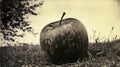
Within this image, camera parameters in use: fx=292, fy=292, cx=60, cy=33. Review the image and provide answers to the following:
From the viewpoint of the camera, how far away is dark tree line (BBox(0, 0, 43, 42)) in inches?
67.4

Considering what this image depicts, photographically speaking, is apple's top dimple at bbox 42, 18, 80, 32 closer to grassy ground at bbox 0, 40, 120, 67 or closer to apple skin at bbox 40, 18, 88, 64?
apple skin at bbox 40, 18, 88, 64

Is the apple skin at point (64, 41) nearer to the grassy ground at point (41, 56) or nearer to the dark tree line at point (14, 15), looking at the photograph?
the grassy ground at point (41, 56)

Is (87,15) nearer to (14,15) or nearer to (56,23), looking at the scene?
(56,23)

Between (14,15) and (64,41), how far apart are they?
1.16 feet

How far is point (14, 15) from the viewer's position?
5.70 ft

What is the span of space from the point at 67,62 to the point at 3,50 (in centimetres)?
38

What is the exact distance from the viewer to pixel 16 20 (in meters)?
1.75

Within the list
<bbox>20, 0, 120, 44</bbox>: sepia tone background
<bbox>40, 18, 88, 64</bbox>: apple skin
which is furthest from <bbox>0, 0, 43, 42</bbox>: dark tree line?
<bbox>40, 18, 88, 64</bbox>: apple skin

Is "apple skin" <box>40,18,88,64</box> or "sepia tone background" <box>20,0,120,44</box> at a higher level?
"sepia tone background" <box>20,0,120,44</box>

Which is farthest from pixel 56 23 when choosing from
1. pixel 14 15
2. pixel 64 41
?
pixel 14 15

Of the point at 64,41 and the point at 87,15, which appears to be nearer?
the point at 64,41

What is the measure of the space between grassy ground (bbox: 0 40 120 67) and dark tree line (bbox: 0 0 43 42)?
0.09 metres

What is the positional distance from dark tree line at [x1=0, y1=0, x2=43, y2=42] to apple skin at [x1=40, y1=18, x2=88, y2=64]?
5.8 inches

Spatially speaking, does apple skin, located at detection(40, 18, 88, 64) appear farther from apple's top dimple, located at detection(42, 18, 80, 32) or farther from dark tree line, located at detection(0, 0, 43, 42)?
dark tree line, located at detection(0, 0, 43, 42)
